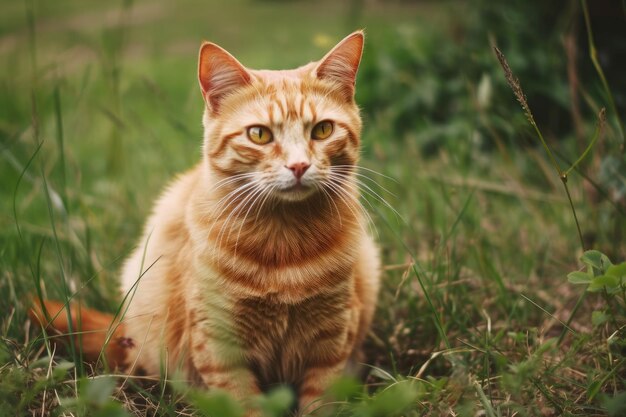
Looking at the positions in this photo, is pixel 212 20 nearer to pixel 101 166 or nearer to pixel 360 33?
pixel 101 166

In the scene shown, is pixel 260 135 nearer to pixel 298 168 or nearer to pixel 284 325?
pixel 298 168

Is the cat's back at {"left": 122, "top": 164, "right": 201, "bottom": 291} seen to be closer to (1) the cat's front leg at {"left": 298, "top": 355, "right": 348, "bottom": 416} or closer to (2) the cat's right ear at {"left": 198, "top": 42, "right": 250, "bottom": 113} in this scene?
(2) the cat's right ear at {"left": 198, "top": 42, "right": 250, "bottom": 113}

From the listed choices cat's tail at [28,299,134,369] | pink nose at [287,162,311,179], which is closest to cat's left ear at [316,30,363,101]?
pink nose at [287,162,311,179]

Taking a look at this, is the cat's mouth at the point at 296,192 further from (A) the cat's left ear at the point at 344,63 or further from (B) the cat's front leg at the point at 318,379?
(B) the cat's front leg at the point at 318,379

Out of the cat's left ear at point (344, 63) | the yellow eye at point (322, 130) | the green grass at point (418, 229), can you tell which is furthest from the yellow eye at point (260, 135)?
the green grass at point (418, 229)

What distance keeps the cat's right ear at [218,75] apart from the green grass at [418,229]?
516 millimetres

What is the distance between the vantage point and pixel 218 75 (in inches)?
69.6

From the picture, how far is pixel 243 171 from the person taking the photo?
67.2 inches

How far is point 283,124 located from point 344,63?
0.31m

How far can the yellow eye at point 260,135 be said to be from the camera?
1696mm

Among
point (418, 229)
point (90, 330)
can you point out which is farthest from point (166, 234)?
point (418, 229)

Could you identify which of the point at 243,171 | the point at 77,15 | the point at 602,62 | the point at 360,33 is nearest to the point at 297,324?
the point at 243,171

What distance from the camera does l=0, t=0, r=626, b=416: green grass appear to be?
160cm

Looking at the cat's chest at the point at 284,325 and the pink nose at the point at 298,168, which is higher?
the pink nose at the point at 298,168
